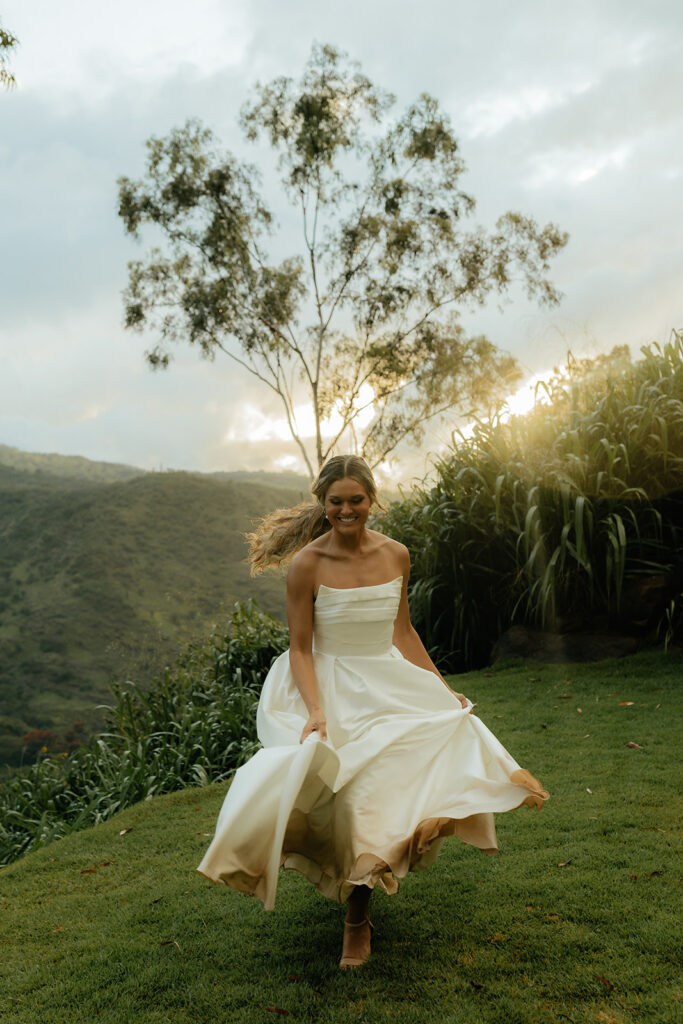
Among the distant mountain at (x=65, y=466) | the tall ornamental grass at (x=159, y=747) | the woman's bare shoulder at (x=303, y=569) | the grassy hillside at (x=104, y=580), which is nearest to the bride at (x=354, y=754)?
the woman's bare shoulder at (x=303, y=569)

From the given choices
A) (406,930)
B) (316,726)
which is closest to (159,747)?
(406,930)

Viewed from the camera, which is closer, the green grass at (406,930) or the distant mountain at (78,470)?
the green grass at (406,930)

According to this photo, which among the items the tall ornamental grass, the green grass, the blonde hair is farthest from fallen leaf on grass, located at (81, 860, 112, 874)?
the blonde hair

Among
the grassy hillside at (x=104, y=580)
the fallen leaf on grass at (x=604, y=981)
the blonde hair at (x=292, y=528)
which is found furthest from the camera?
the grassy hillside at (x=104, y=580)

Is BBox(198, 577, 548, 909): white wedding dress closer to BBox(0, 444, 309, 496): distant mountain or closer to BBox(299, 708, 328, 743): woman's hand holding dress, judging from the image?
BBox(299, 708, 328, 743): woman's hand holding dress

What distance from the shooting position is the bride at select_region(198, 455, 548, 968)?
2.19m

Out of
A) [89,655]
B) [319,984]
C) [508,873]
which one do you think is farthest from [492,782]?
[89,655]

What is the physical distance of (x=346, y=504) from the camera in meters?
2.68

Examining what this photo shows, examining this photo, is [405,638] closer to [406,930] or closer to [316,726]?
[316,726]

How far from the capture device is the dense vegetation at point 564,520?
19.9ft

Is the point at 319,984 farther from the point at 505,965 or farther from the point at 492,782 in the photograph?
the point at 492,782

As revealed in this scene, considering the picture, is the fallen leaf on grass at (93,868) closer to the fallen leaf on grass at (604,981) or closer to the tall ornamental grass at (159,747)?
the tall ornamental grass at (159,747)

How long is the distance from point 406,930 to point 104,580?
3142cm

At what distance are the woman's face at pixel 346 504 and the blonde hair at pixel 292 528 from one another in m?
0.08
